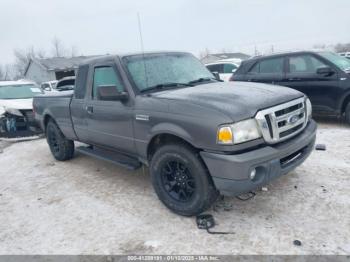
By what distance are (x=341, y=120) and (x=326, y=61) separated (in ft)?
5.19

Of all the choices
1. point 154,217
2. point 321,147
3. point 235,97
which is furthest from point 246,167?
point 321,147

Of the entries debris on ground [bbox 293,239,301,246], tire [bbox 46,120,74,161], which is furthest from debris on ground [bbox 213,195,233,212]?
tire [bbox 46,120,74,161]

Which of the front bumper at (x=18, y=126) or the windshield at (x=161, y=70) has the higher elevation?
the windshield at (x=161, y=70)

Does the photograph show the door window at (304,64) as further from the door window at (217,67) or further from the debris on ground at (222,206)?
the door window at (217,67)

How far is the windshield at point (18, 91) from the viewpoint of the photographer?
9.26 metres

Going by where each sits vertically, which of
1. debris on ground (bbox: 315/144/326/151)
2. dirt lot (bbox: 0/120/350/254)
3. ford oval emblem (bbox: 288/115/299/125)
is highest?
ford oval emblem (bbox: 288/115/299/125)

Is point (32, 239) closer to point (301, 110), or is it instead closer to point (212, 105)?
point (212, 105)

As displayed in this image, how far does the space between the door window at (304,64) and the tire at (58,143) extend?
5.16m

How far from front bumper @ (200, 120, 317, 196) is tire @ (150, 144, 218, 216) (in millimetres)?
160

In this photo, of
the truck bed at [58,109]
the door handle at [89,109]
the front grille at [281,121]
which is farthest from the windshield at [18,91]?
the front grille at [281,121]

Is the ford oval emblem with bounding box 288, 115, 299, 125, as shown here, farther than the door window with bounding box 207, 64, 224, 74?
No

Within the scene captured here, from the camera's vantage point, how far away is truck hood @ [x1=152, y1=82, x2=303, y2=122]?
2969 millimetres

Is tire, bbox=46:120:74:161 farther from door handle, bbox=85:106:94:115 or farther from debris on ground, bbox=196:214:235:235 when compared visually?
debris on ground, bbox=196:214:235:235

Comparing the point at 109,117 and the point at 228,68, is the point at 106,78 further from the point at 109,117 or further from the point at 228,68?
the point at 228,68
